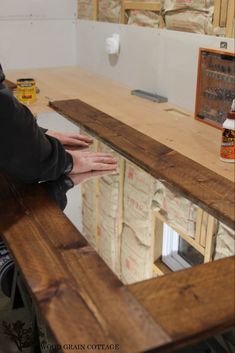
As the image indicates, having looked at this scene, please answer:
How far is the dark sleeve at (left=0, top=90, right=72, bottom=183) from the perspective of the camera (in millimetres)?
1003

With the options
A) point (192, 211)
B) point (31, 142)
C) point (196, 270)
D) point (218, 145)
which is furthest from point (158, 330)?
point (218, 145)

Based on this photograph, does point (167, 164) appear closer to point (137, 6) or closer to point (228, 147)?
point (228, 147)

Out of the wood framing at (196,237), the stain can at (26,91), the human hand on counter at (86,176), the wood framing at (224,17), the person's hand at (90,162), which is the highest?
the wood framing at (224,17)

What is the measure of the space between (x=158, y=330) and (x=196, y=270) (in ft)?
0.58

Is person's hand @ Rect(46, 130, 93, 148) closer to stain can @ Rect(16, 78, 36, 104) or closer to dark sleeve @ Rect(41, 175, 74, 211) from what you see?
dark sleeve @ Rect(41, 175, 74, 211)

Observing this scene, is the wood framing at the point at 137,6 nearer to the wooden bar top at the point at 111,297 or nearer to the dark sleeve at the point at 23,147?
the dark sleeve at the point at 23,147

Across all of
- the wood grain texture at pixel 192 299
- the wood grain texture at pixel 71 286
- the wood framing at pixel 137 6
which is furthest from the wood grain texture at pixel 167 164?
the wood framing at pixel 137 6

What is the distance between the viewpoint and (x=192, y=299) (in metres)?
0.70

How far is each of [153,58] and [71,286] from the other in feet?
5.66

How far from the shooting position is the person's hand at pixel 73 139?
57.9 inches

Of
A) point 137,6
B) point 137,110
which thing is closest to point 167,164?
point 137,110

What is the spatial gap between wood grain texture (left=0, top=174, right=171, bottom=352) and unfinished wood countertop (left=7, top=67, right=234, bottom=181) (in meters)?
0.59

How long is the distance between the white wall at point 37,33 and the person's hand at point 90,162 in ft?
5.93

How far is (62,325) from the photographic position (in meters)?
0.64
